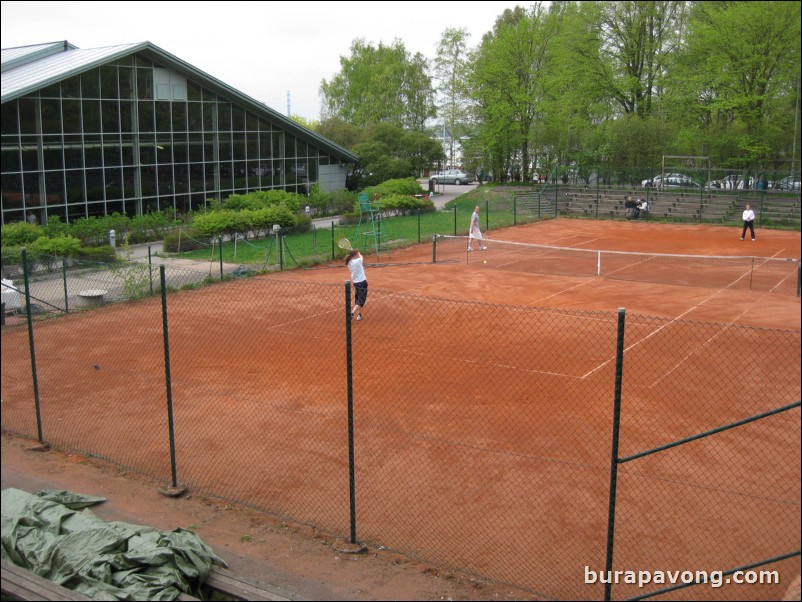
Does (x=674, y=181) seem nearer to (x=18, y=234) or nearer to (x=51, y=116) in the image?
(x=18, y=234)

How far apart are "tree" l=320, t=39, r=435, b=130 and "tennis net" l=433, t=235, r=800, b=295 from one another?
36.2 meters

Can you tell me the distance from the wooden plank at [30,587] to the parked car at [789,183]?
18.5ft

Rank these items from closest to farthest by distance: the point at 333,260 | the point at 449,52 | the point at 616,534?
the point at 616,534 → the point at 449,52 → the point at 333,260

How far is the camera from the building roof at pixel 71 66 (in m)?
28.5

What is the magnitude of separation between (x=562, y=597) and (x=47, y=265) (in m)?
19.1

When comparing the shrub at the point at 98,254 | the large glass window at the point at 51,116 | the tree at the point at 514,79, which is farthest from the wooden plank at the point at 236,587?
the large glass window at the point at 51,116

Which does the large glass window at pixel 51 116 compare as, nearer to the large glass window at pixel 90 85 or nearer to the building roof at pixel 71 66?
the building roof at pixel 71 66

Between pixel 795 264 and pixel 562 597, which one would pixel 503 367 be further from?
pixel 795 264

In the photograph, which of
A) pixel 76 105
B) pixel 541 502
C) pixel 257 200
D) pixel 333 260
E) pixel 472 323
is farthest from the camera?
pixel 257 200

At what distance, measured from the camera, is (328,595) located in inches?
273

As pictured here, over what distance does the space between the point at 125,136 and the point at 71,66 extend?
3.66 meters

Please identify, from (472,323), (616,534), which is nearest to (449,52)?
(472,323)

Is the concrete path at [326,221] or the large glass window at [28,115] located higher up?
the large glass window at [28,115]

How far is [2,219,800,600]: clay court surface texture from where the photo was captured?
7.73 m
